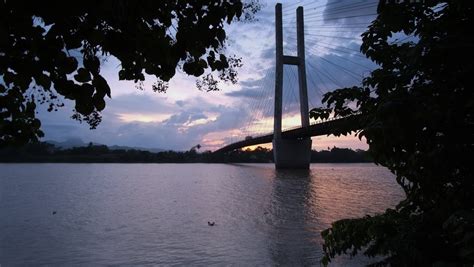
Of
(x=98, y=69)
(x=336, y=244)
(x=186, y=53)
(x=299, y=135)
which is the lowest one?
(x=336, y=244)

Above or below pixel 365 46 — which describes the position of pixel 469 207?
below

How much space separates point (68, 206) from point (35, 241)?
31.5 feet

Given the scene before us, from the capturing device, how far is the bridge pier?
54.4m

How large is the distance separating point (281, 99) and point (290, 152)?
8.30m

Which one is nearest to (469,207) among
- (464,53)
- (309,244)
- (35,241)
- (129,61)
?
(464,53)

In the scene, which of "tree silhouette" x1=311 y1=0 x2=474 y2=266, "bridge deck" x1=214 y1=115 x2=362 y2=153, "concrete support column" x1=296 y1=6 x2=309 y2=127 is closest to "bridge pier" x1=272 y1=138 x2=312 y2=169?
"bridge deck" x1=214 y1=115 x2=362 y2=153

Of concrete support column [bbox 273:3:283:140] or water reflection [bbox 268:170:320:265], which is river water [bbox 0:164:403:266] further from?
concrete support column [bbox 273:3:283:140]

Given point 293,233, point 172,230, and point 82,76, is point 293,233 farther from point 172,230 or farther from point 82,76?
point 82,76

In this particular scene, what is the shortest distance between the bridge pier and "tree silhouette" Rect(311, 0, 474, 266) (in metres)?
50.6

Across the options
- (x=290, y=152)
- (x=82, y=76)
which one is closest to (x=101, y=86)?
(x=82, y=76)

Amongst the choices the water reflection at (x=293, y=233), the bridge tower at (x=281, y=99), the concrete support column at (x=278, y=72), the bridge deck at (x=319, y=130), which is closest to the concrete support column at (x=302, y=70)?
the bridge tower at (x=281, y=99)

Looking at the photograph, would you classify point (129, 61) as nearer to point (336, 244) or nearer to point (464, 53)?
point (464, 53)

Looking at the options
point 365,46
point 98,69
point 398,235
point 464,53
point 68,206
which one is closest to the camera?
point 98,69

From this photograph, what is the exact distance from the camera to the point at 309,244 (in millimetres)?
12031
